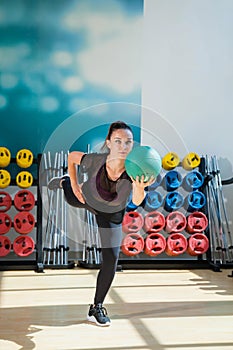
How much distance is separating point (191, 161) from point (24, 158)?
65.3 inches

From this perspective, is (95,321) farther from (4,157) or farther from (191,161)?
(191,161)

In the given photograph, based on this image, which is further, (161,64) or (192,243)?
(161,64)

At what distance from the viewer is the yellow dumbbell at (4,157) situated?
5805 millimetres

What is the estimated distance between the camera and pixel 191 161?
6059 millimetres

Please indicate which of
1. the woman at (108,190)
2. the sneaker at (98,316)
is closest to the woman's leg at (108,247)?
the woman at (108,190)

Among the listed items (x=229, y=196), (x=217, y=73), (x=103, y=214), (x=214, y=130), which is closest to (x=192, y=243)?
(x=229, y=196)

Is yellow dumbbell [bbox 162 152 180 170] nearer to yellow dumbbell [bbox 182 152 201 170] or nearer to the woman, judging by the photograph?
yellow dumbbell [bbox 182 152 201 170]

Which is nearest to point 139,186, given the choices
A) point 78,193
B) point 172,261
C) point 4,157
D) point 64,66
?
point 78,193

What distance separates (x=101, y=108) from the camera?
6531mm

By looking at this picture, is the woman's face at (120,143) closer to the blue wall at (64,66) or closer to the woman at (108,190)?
the woman at (108,190)

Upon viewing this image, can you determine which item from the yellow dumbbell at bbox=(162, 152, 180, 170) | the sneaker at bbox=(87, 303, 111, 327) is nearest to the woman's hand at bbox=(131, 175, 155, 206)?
the sneaker at bbox=(87, 303, 111, 327)

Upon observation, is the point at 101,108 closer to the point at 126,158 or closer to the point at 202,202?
the point at 202,202

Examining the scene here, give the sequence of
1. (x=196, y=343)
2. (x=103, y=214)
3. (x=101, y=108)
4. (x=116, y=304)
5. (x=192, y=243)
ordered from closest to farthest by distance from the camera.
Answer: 1. (x=196, y=343)
2. (x=103, y=214)
3. (x=116, y=304)
4. (x=192, y=243)
5. (x=101, y=108)

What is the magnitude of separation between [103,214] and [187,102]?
3.22 metres
